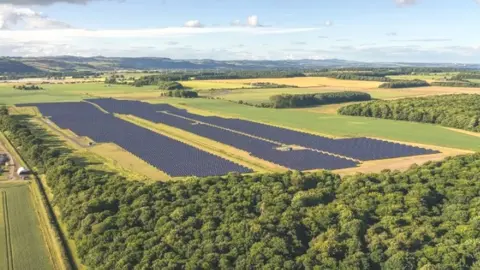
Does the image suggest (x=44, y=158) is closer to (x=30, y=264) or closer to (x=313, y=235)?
(x=30, y=264)

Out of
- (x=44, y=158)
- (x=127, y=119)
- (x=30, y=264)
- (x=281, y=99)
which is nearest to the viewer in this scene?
(x=30, y=264)

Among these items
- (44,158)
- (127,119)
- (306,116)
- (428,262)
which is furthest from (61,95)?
(428,262)

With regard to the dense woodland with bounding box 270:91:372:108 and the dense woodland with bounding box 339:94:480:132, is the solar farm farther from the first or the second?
the dense woodland with bounding box 270:91:372:108

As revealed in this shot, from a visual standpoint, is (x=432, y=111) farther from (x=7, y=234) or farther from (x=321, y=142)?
(x=7, y=234)

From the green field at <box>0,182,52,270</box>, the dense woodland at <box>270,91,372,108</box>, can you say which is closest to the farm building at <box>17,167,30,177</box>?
the green field at <box>0,182,52,270</box>

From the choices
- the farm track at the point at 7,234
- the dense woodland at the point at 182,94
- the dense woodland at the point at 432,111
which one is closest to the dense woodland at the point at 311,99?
the dense woodland at the point at 432,111

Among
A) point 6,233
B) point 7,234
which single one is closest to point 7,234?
point 7,234

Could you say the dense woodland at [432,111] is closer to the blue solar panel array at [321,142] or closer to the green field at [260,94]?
the blue solar panel array at [321,142]
